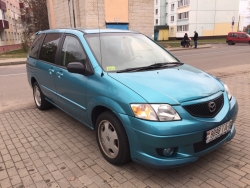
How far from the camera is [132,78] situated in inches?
115

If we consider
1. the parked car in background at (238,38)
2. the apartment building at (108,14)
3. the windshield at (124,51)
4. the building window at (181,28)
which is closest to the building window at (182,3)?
the building window at (181,28)

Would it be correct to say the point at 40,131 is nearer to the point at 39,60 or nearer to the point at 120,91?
the point at 39,60

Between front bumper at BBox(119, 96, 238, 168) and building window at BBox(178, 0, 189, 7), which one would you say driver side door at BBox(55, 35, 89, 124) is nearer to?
front bumper at BBox(119, 96, 238, 168)

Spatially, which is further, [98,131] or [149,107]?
[98,131]

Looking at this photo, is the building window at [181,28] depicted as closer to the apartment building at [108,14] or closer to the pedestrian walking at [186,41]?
the pedestrian walking at [186,41]

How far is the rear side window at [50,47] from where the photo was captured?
170 inches

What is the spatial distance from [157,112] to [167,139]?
30cm

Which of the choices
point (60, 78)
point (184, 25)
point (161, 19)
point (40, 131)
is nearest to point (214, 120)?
point (60, 78)

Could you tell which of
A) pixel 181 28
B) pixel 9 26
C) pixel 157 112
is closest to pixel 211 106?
pixel 157 112

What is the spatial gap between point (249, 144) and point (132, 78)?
2.12m

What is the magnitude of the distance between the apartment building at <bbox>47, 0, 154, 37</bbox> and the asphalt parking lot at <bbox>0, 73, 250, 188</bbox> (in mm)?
20035

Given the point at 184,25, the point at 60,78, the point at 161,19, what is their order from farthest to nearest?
the point at 161,19 < the point at 184,25 < the point at 60,78

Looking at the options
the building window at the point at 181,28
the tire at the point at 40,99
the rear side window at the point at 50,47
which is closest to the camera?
the rear side window at the point at 50,47

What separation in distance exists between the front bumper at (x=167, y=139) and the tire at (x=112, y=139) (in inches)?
4.6
